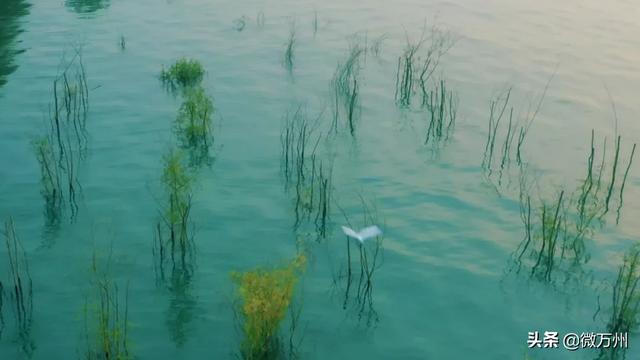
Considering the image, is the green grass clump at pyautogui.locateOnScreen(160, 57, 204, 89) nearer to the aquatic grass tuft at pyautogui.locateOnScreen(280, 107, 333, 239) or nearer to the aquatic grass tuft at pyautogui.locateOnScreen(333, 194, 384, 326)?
the aquatic grass tuft at pyautogui.locateOnScreen(280, 107, 333, 239)

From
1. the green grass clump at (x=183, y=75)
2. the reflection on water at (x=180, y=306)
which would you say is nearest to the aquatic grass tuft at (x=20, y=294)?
the reflection on water at (x=180, y=306)

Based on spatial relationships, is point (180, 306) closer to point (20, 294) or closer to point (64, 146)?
point (20, 294)

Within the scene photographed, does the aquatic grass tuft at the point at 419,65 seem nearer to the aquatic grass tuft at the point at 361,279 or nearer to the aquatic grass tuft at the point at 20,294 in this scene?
the aquatic grass tuft at the point at 361,279

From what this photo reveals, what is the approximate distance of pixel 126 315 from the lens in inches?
271

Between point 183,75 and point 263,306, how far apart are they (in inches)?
302

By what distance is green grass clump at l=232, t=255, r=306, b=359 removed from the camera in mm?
5980

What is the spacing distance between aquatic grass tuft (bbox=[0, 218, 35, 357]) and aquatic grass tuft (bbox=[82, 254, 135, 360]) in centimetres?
50

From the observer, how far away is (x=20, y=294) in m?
6.98

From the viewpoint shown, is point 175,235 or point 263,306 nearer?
point 263,306

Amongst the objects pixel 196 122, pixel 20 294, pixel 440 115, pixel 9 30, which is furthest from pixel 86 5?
pixel 20 294

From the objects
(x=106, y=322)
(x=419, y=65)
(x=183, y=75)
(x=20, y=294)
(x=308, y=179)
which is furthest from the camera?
(x=419, y=65)

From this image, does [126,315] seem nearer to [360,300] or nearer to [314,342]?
[314,342]

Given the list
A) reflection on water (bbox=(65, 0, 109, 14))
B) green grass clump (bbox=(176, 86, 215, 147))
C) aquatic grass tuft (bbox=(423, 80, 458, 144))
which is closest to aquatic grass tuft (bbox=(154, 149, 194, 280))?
green grass clump (bbox=(176, 86, 215, 147))

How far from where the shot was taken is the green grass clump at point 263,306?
598cm
